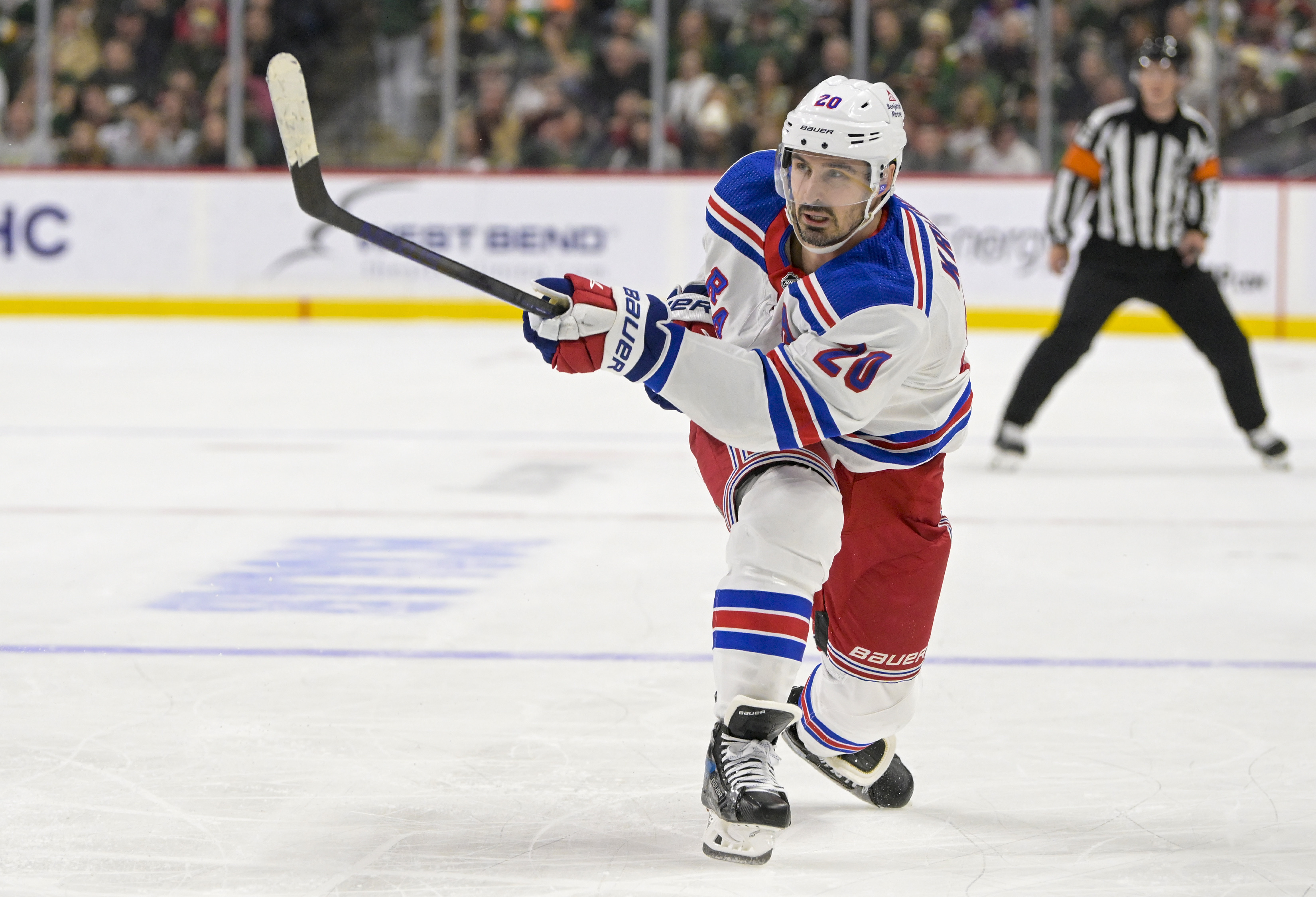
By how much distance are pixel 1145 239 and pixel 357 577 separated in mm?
2886

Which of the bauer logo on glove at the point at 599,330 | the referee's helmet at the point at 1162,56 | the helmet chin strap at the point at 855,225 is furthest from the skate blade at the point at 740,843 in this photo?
the referee's helmet at the point at 1162,56

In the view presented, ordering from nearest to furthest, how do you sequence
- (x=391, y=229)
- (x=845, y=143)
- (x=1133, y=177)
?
(x=845, y=143), (x=1133, y=177), (x=391, y=229)

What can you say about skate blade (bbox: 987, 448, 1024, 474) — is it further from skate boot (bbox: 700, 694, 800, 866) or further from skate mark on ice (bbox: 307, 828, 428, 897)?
skate mark on ice (bbox: 307, 828, 428, 897)

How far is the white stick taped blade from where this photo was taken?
75.9 inches

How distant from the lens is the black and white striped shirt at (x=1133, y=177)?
5297 millimetres

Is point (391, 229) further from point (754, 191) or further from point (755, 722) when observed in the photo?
point (755, 722)

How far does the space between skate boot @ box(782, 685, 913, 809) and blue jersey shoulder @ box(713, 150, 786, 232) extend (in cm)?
71

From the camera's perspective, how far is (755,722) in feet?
6.45

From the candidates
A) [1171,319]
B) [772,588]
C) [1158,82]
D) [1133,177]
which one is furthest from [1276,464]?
[772,588]

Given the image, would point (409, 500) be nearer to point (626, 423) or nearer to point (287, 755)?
point (626, 423)

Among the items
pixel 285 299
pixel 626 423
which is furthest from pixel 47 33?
pixel 626 423

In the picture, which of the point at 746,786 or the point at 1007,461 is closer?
the point at 746,786

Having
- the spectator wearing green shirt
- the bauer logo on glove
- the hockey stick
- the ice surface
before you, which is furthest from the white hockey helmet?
the spectator wearing green shirt

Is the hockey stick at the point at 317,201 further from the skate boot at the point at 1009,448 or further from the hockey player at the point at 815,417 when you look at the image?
the skate boot at the point at 1009,448
